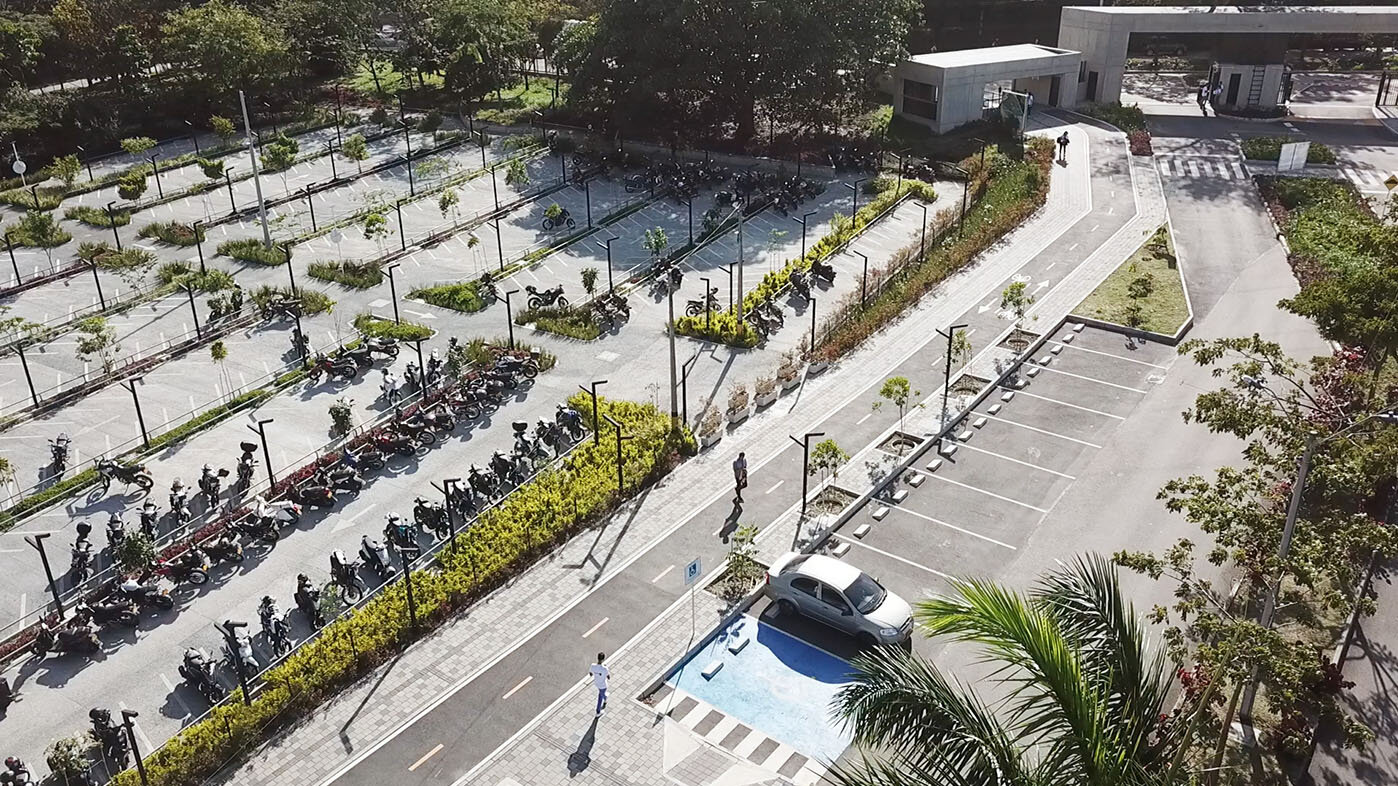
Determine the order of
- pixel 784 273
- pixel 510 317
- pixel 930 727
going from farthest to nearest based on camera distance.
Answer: pixel 784 273
pixel 510 317
pixel 930 727

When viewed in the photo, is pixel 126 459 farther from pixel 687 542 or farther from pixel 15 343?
pixel 687 542

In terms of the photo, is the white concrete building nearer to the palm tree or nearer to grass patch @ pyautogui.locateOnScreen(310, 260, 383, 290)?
grass patch @ pyautogui.locateOnScreen(310, 260, 383, 290)

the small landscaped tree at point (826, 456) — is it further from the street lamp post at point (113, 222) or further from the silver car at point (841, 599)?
the street lamp post at point (113, 222)

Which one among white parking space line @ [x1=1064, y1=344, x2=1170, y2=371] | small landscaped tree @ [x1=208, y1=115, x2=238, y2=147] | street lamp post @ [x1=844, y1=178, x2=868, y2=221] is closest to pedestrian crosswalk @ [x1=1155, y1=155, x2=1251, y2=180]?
street lamp post @ [x1=844, y1=178, x2=868, y2=221]

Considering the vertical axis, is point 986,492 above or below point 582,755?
above

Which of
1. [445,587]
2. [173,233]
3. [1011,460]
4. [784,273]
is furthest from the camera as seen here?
[173,233]

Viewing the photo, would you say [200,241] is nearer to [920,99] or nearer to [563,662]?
[563,662]

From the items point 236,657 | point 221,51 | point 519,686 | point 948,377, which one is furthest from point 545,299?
point 221,51
